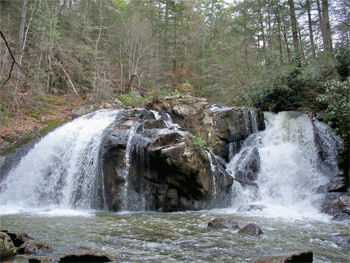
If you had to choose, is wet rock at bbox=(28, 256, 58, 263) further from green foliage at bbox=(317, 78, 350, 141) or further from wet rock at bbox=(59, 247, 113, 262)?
green foliage at bbox=(317, 78, 350, 141)

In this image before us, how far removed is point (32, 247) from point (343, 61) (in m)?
15.8

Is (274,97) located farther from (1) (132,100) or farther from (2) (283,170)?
(1) (132,100)

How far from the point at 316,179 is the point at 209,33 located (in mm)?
19791

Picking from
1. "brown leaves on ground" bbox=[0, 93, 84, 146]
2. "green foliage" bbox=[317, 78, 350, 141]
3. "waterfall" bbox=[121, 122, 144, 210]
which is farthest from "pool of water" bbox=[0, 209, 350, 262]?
"brown leaves on ground" bbox=[0, 93, 84, 146]

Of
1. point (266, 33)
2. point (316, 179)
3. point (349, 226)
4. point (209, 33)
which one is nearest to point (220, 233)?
point (349, 226)

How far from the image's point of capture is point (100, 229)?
662cm

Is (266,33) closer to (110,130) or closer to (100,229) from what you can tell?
(110,130)

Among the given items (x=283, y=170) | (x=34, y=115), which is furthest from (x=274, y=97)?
(x=34, y=115)

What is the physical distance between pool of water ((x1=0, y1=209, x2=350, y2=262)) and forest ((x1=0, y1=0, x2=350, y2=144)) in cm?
555

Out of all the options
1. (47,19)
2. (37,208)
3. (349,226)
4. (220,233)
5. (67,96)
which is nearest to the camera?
(220,233)

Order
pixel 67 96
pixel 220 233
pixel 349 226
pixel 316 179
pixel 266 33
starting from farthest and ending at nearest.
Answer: pixel 266 33
pixel 67 96
pixel 316 179
pixel 349 226
pixel 220 233

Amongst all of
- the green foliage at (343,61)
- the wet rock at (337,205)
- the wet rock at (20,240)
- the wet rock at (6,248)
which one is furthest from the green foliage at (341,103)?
the wet rock at (6,248)

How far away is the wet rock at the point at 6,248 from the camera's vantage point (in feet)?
14.4

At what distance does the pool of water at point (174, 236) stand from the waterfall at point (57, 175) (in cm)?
185
